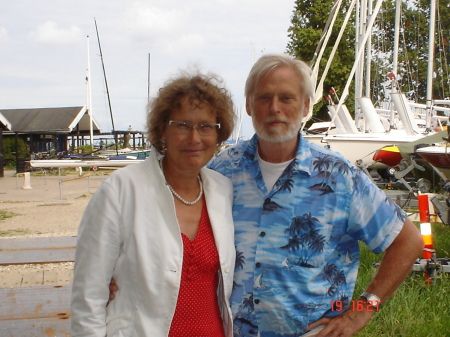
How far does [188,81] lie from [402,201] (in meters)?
8.78

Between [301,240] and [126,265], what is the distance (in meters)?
0.74

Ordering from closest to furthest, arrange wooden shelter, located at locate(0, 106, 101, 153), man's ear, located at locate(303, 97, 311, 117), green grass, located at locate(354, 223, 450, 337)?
man's ear, located at locate(303, 97, 311, 117), green grass, located at locate(354, 223, 450, 337), wooden shelter, located at locate(0, 106, 101, 153)

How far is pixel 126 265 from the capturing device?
212cm

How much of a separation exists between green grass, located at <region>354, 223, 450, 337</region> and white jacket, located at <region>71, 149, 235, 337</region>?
8.25 feet

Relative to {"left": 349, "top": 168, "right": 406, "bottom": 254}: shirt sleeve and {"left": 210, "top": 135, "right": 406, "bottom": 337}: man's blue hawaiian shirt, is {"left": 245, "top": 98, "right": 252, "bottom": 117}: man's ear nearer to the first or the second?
{"left": 210, "top": 135, "right": 406, "bottom": 337}: man's blue hawaiian shirt

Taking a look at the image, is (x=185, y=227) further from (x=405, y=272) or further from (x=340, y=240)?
(x=405, y=272)

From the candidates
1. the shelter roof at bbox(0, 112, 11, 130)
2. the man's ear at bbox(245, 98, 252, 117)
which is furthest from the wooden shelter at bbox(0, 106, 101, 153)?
the man's ear at bbox(245, 98, 252, 117)

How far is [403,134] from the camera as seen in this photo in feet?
59.3

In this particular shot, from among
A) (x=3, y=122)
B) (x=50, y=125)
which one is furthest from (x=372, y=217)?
(x=50, y=125)

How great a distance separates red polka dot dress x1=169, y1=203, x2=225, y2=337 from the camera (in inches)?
85.3

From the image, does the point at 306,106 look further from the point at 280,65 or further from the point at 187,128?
the point at 187,128

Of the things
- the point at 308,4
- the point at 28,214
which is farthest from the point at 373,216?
the point at 308,4

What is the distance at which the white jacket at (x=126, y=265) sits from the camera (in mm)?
2092
